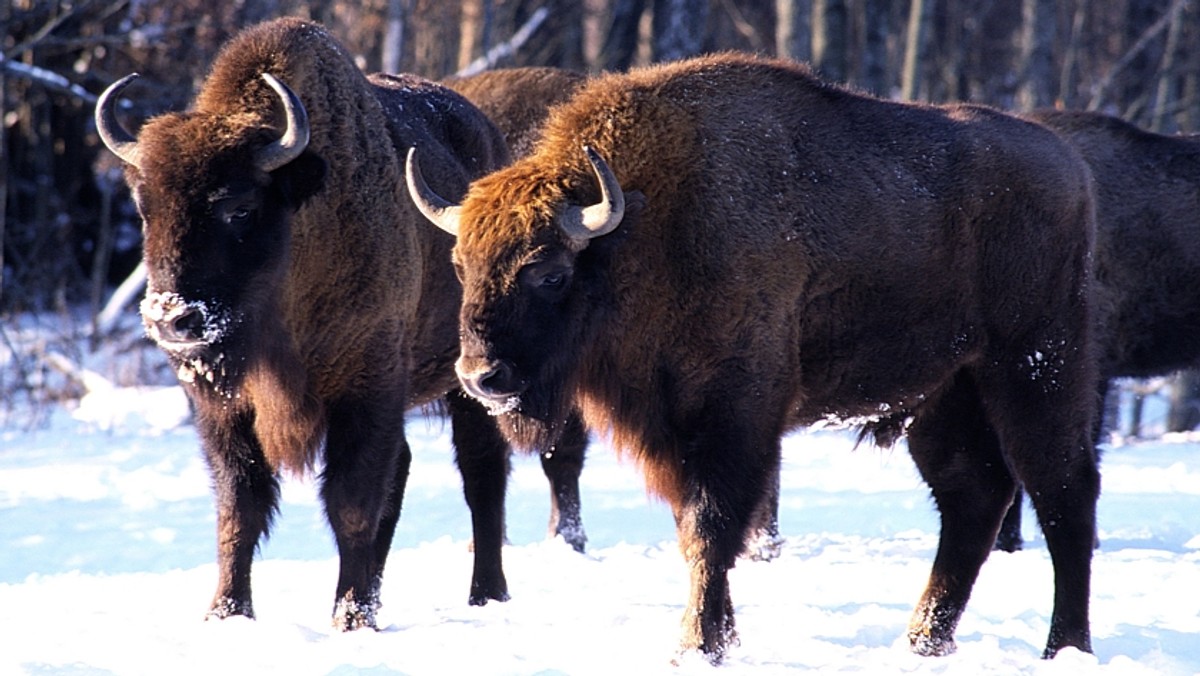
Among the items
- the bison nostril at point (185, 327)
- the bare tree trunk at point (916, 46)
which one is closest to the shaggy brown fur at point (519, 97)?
the bison nostril at point (185, 327)

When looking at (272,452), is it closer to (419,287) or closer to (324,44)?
(419,287)

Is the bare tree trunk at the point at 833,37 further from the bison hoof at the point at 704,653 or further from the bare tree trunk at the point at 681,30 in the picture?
the bison hoof at the point at 704,653

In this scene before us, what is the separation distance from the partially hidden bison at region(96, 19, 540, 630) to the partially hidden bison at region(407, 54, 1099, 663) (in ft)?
2.05

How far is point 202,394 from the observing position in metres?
5.37

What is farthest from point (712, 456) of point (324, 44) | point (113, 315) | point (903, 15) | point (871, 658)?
point (903, 15)

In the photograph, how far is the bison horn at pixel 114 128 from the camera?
533cm

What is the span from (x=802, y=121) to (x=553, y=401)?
1484 millimetres

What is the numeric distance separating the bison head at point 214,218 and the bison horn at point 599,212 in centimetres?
120

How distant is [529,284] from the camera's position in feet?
15.5

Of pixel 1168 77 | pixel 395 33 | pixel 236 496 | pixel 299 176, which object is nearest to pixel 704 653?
pixel 236 496

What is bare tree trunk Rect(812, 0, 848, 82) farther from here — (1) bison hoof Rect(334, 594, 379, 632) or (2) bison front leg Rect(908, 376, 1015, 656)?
(1) bison hoof Rect(334, 594, 379, 632)

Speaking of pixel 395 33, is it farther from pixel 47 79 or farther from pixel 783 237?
pixel 783 237

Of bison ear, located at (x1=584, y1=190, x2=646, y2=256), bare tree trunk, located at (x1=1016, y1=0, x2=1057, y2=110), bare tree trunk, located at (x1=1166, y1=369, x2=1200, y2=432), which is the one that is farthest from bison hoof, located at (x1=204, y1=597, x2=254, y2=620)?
bare tree trunk, located at (x1=1166, y1=369, x2=1200, y2=432)

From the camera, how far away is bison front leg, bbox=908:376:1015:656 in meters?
5.32
